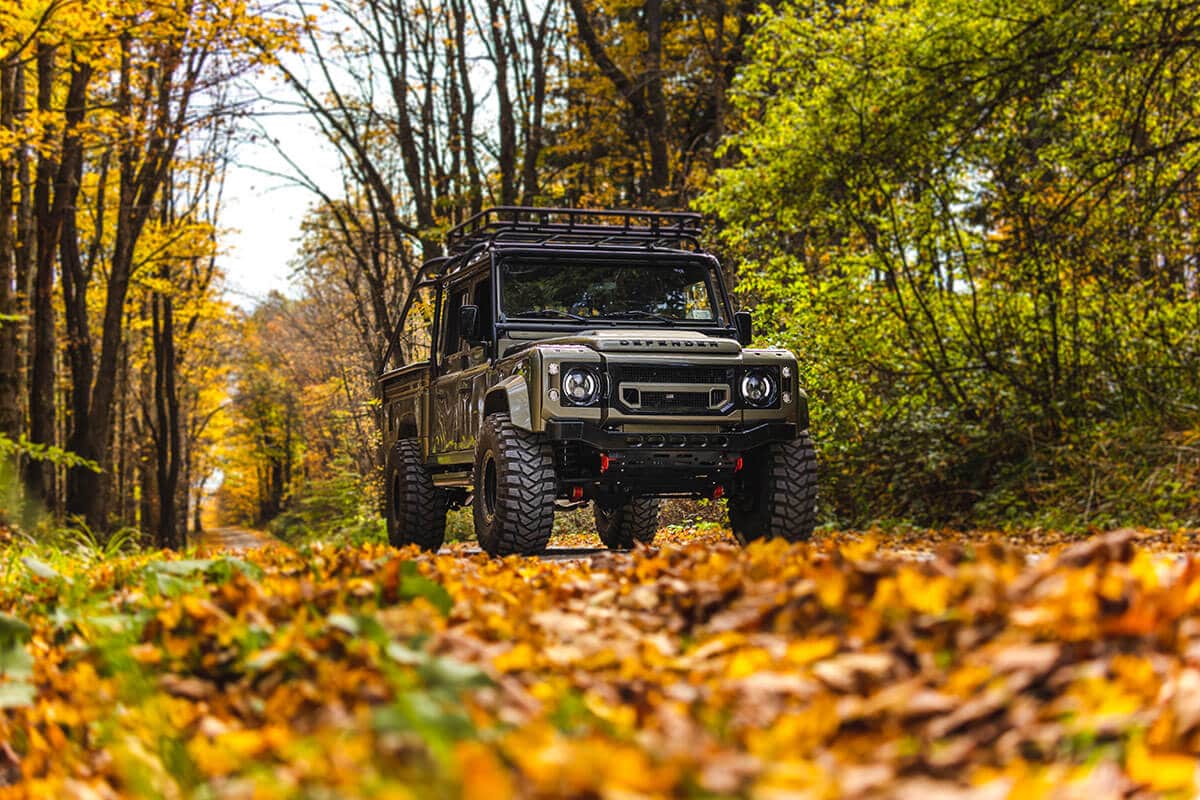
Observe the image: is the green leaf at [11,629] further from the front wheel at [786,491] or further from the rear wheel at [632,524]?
the rear wheel at [632,524]

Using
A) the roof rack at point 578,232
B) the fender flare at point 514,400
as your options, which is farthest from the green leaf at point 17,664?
the roof rack at point 578,232

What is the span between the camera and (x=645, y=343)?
31.2 ft

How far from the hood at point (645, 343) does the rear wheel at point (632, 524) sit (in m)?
3.55

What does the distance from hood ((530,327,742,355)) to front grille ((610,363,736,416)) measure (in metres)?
0.12

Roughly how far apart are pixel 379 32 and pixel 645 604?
23.1 meters

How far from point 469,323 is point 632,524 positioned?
12.6ft

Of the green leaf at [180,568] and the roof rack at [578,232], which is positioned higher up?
the roof rack at [578,232]

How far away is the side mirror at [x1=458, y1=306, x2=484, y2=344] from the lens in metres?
10.3

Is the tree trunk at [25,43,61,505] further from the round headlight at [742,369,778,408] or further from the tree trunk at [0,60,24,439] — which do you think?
the round headlight at [742,369,778,408]

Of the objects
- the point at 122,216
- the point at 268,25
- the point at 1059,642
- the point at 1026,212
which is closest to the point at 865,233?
the point at 1026,212

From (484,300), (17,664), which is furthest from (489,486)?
(17,664)

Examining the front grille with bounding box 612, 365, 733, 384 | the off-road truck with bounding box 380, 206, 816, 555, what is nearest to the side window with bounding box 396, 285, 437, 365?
the off-road truck with bounding box 380, 206, 816, 555

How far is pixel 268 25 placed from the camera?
17453mm

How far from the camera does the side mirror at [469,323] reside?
10258mm
